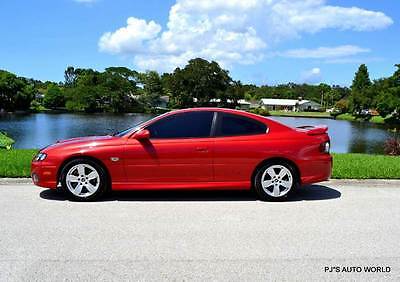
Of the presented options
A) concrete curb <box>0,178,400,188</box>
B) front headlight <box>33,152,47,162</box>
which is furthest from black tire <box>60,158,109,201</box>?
concrete curb <box>0,178,400,188</box>

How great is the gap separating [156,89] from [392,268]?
140 meters

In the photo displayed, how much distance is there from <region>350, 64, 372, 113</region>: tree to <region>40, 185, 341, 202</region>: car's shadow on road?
350 feet

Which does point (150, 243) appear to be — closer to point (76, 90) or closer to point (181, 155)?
point (181, 155)

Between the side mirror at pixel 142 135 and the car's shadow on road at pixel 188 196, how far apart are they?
982mm

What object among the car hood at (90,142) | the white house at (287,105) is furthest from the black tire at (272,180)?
the white house at (287,105)

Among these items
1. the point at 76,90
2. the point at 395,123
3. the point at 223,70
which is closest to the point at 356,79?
the point at 223,70

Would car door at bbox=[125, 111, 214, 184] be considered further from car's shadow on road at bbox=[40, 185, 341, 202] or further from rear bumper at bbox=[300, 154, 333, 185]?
rear bumper at bbox=[300, 154, 333, 185]

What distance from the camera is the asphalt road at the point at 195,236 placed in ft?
14.3

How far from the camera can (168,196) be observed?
777cm

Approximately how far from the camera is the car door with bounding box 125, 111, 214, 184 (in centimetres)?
729

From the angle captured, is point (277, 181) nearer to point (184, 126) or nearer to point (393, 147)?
point (184, 126)

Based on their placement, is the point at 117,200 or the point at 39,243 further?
the point at 117,200

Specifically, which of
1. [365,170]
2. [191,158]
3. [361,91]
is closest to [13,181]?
[191,158]

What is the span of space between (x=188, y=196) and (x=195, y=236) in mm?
2320
